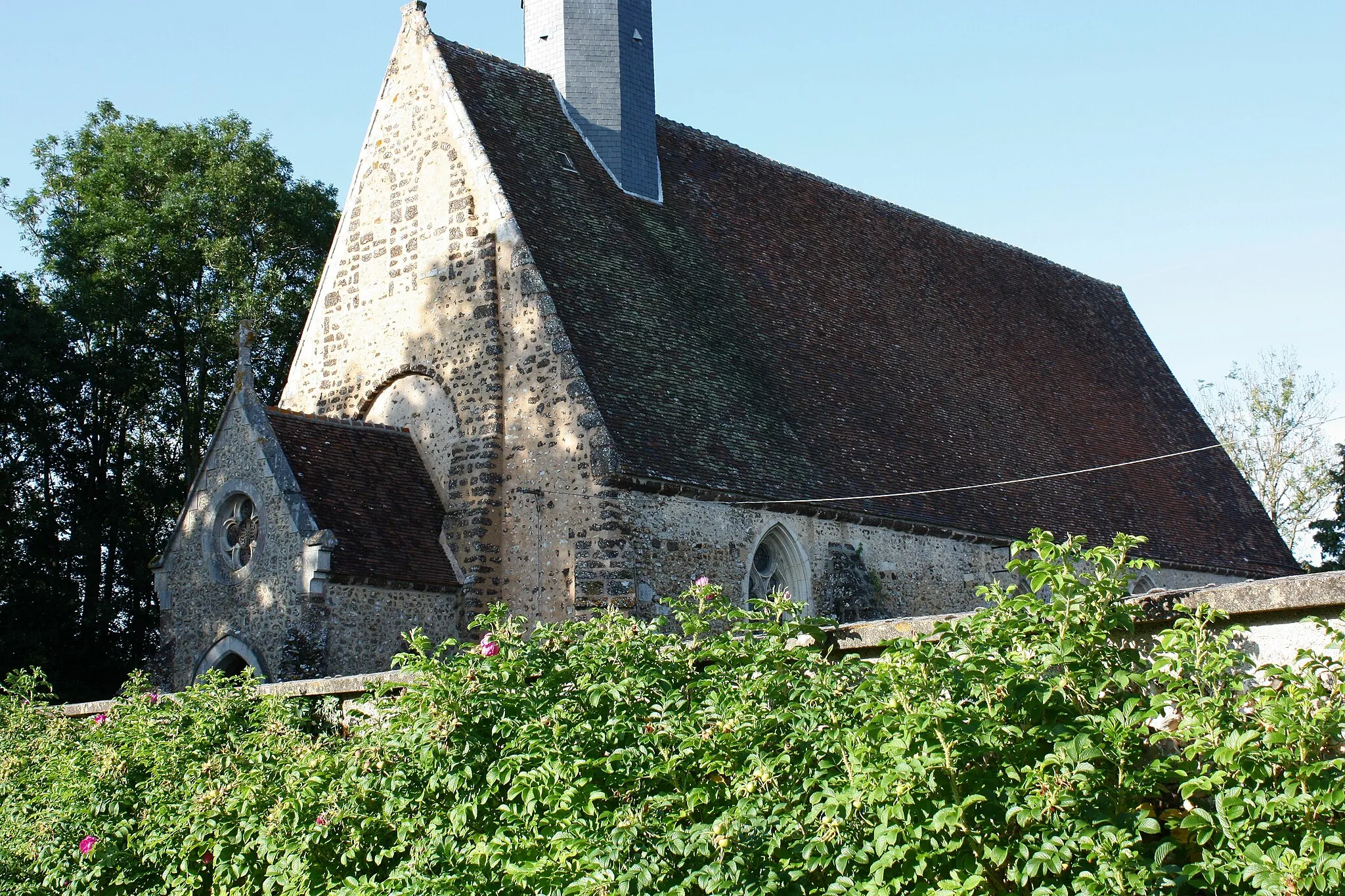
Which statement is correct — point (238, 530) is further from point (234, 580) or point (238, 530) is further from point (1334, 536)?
point (1334, 536)

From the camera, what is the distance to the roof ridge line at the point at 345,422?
16939 mm

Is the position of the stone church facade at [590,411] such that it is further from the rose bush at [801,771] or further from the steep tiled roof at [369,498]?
the rose bush at [801,771]

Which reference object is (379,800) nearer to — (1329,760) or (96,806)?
(96,806)

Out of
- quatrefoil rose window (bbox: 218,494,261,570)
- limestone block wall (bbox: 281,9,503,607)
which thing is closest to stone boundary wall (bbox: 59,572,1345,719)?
limestone block wall (bbox: 281,9,503,607)

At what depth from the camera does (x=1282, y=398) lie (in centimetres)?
3878

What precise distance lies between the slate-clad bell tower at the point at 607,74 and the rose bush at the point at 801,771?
44.2 ft

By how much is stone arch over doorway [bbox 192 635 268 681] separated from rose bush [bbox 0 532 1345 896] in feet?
23.3

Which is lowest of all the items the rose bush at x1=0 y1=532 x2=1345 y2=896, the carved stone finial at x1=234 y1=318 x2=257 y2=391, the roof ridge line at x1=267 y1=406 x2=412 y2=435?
the rose bush at x1=0 y1=532 x2=1345 y2=896

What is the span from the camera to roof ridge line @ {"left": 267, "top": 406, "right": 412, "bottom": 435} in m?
16.9

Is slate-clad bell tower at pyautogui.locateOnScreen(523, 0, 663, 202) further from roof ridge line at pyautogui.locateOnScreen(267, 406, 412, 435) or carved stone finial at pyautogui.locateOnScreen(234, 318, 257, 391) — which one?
carved stone finial at pyautogui.locateOnScreen(234, 318, 257, 391)

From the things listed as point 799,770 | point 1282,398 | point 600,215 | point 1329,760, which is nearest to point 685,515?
point 600,215

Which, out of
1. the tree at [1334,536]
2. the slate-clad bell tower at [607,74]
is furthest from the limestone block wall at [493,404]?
the tree at [1334,536]

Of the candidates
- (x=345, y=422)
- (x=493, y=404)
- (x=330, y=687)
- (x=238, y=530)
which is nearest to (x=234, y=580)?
(x=238, y=530)

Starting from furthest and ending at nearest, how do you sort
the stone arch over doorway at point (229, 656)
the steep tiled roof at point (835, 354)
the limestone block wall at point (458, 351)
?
the steep tiled roof at point (835, 354) < the limestone block wall at point (458, 351) < the stone arch over doorway at point (229, 656)
